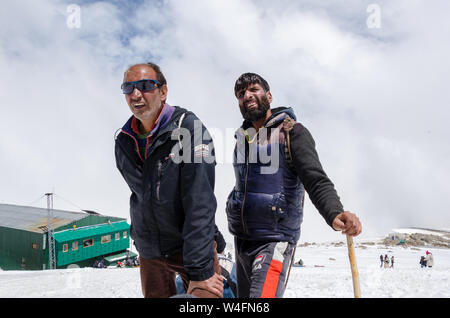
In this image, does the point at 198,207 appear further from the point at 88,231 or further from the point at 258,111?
the point at 88,231

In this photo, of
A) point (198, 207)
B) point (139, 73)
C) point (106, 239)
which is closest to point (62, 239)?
point (106, 239)

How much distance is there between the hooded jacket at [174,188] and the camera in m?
1.93

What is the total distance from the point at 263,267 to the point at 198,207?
102cm

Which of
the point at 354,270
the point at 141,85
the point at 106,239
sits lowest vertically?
the point at 106,239

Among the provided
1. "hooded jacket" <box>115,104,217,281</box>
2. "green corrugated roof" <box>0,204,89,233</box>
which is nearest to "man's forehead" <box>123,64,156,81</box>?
"hooded jacket" <box>115,104,217,281</box>

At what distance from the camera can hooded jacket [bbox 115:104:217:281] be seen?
6.33ft

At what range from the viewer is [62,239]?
2186cm

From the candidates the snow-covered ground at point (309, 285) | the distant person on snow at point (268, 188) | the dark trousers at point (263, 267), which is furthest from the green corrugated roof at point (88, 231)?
the distant person on snow at point (268, 188)

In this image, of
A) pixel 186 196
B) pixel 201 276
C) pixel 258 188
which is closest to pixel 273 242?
pixel 258 188

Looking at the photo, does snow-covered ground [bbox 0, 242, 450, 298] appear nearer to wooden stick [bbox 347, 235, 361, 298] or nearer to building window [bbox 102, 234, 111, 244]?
wooden stick [bbox 347, 235, 361, 298]

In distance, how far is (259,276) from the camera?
8.10ft

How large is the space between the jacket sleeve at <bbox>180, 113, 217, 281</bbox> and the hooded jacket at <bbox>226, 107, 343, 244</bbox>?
793mm

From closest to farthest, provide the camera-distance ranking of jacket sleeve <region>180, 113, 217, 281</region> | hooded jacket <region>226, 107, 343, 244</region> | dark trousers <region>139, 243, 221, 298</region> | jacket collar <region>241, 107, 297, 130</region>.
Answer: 1. jacket sleeve <region>180, 113, 217, 281</region>
2. dark trousers <region>139, 243, 221, 298</region>
3. hooded jacket <region>226, 107, 343, 244</region>
4. jacket collar <region>241, 107, 297, 130</region>
